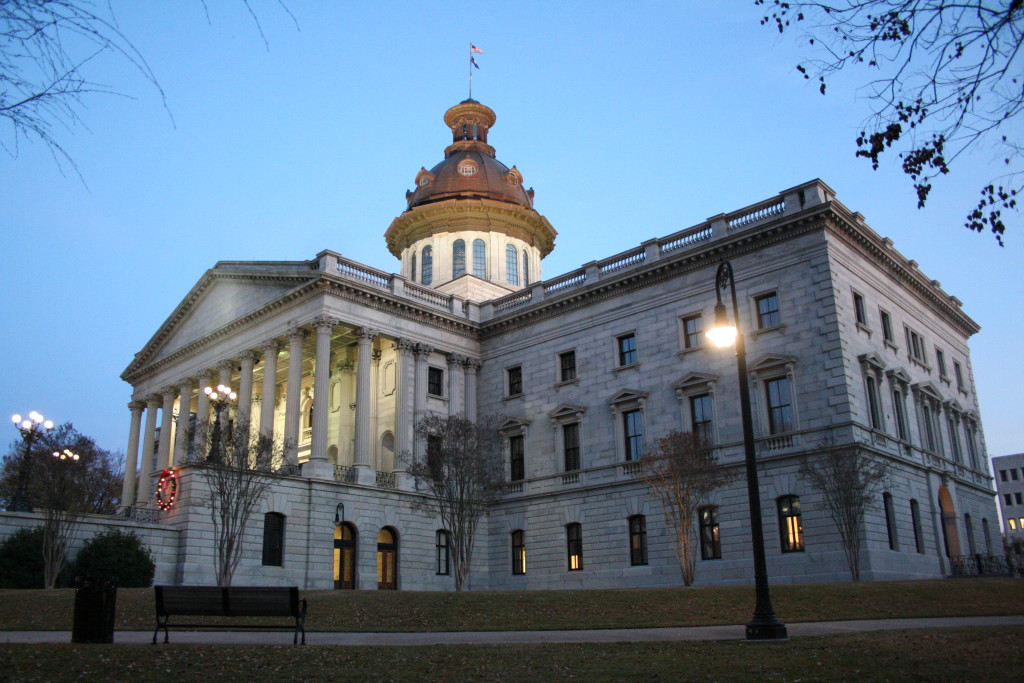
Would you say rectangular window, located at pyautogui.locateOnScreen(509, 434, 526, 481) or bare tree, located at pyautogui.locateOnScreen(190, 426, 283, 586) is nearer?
bare tree, located at pyautogui.locateOnScreen(190, 426, 283, 586)

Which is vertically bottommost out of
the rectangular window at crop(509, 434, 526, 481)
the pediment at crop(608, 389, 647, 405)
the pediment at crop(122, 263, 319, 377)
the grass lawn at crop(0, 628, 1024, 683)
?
the grass lawn at crop(0, 628, 1024, 683)

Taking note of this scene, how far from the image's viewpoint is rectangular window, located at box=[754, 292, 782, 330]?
38.1 meters

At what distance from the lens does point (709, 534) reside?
37.7 m

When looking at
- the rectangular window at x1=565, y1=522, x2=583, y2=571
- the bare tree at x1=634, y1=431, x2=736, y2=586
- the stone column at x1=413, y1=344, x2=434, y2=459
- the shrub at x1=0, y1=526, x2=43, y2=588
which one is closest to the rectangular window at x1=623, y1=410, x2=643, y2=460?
the rectangular window at x1=565, y1=522, x2=583, y2=571

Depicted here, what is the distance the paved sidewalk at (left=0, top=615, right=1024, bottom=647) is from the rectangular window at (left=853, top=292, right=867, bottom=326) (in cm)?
1905

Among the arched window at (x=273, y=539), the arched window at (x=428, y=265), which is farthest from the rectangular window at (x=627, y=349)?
the arched window at (x=428, y=265)

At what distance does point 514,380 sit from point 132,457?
24884mm

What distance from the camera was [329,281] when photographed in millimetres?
42938

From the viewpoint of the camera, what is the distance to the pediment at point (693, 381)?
38.9 m

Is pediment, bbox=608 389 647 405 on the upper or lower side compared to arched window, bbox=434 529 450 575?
upper

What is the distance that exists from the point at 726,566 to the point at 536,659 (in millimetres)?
25398

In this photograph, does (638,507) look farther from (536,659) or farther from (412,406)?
(536,659)

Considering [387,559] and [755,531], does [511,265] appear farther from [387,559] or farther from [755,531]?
[755,531]

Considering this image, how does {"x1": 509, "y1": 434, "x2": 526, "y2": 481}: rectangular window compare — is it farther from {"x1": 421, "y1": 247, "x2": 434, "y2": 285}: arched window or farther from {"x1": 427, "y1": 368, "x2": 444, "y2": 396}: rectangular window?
{"x1": 421, "y1": 247, "x2": 434, "y2": 285}: arched window
